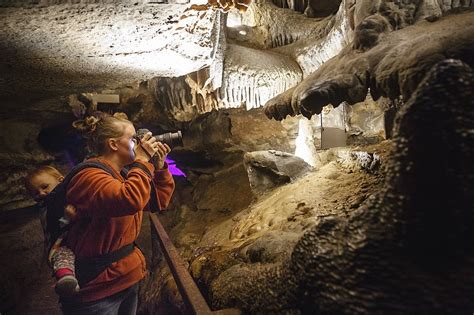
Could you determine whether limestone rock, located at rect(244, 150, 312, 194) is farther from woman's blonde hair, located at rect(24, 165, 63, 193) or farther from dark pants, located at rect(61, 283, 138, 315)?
woman's blonde hair, located at rect(24, 165, 63, 193)

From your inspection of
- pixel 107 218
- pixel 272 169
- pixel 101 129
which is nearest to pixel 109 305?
pixel 107 218

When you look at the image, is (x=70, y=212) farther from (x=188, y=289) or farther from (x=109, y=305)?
(x=188, y=289)

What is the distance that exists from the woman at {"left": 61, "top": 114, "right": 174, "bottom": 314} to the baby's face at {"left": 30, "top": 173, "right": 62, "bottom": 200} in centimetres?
28

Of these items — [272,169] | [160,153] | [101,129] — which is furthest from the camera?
[272,169]

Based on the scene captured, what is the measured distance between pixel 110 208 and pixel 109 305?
957mm

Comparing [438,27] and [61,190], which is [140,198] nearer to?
[61,190]

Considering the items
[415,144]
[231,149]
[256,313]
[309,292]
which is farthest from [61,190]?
[231,149]

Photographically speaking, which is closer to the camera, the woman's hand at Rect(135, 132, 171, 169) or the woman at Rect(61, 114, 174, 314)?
the woman at Rect(61, 114, 174, 314)

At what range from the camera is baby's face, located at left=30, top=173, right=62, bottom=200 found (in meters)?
2.33

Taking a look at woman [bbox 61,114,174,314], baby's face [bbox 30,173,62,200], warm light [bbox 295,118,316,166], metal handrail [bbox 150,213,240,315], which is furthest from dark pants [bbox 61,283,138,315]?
warm light [bbox 295,118,316,166]

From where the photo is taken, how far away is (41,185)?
92.3 inches

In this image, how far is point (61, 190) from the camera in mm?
2227

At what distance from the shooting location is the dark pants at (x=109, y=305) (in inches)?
93.7

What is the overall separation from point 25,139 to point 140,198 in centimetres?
457
